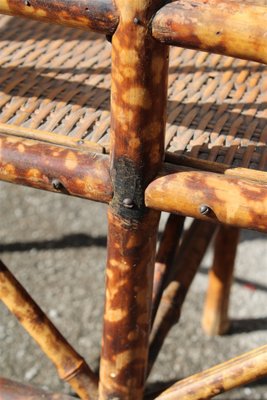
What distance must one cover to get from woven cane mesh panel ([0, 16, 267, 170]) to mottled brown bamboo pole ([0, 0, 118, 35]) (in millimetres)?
233

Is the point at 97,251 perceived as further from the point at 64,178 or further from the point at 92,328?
the point at 64,178

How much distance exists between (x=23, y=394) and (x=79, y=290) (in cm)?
112

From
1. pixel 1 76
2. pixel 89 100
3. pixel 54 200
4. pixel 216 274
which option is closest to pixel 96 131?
pixel 89 100

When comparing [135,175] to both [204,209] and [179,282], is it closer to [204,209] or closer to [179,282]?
[204,209]

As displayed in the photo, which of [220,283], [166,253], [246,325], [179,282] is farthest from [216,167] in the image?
[246,325]

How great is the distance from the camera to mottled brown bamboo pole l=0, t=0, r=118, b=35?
0.83 meters

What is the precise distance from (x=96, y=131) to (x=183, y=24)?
322mm

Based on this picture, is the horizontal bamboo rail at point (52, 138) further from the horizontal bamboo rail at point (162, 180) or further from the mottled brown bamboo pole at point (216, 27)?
the mottled brown bamboo pole at point (216, 27)

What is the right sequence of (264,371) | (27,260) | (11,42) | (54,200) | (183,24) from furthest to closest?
(54,200) < (27,260) < (11,42) < (264,371) < (183,24)

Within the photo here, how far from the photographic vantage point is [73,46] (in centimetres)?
142

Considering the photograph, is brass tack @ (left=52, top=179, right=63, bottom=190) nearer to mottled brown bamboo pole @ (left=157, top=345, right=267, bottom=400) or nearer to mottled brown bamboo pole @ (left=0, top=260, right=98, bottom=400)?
mottled brown bamboo pole @ (left=0, top=260, right=98, bottom=400)

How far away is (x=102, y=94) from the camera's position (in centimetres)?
123

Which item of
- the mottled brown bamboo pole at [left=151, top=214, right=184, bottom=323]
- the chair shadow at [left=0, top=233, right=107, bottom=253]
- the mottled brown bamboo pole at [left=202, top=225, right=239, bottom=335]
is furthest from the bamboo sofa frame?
the chair shadow at [left=0, top=233, right=107, bottom=253]

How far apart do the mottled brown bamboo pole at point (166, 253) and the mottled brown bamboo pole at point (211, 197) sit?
1.75 feet
